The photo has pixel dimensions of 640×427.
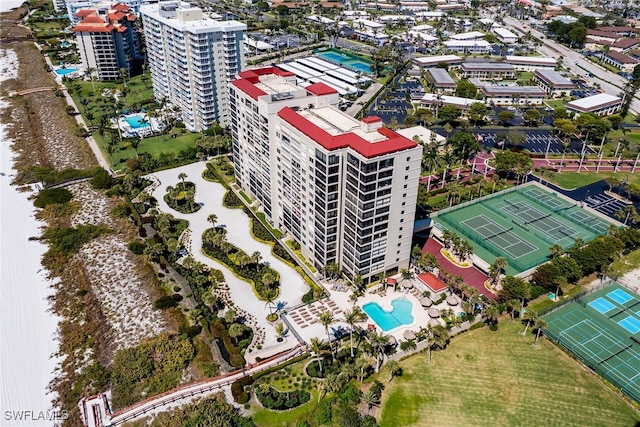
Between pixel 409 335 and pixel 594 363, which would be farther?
pixel 409 335

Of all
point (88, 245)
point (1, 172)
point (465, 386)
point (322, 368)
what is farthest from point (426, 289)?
point (1, 172)

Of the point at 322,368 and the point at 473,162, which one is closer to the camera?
the point at 322,368

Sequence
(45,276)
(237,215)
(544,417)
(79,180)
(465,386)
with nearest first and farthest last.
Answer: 1. (544,417)
2. (465,386)
3. (45,276)
4. (237,215)
5. (79,180)

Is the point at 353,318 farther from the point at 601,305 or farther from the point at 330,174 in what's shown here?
the point at 601,305

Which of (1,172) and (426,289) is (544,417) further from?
(1,172)

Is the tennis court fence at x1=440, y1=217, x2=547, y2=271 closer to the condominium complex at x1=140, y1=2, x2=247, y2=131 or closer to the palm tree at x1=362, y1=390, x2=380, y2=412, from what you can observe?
the palm tree at x1=362, y1=390, x2=380, y2=412

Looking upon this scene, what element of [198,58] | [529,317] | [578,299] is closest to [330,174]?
[529,317]

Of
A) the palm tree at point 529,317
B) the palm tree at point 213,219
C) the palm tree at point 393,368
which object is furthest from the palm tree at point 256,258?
the palm tree at point 529,317
